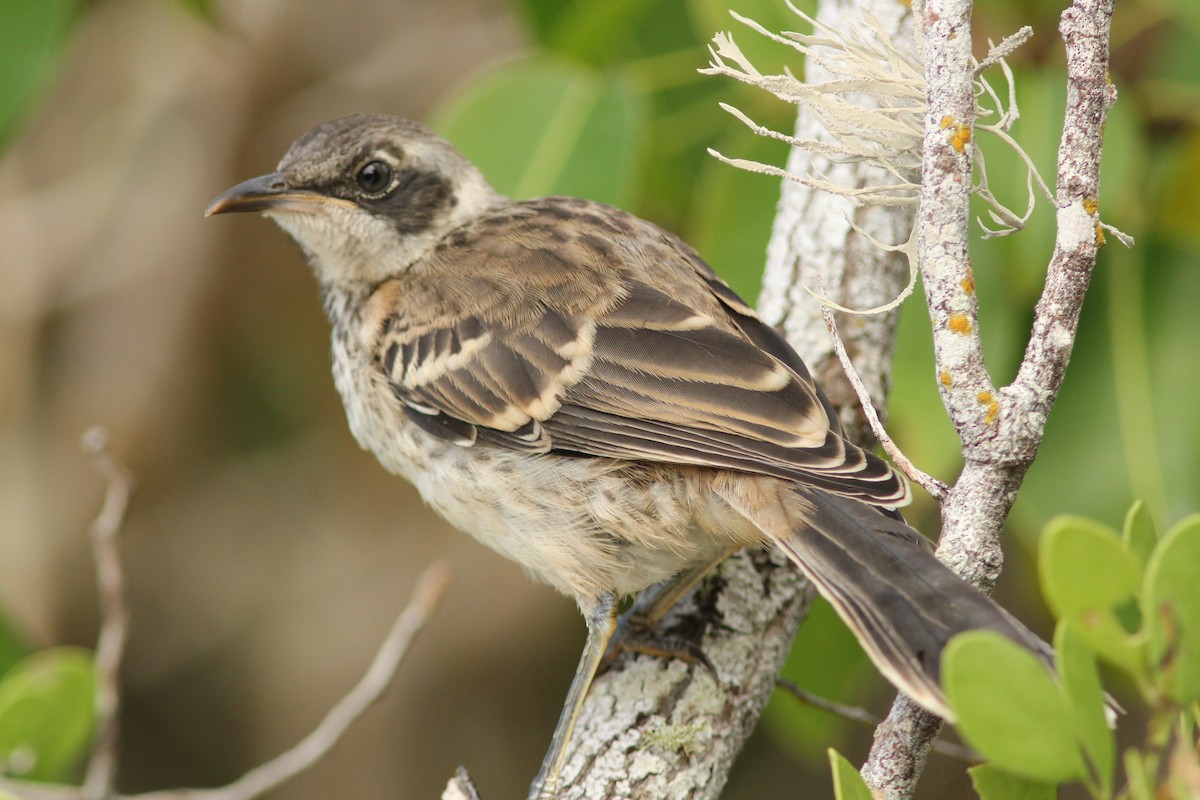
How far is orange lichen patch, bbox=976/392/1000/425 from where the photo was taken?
6.53ft

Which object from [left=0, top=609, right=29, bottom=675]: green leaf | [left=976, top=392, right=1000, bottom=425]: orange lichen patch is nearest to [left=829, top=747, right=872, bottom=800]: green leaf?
[left=976, top=392, right=1000, bottom=425]: orange lichen patch

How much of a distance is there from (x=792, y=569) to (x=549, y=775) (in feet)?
2.48

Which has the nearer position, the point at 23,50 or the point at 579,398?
the point at 579,398

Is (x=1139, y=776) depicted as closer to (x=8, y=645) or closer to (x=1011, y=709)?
(x=1011, y=709)

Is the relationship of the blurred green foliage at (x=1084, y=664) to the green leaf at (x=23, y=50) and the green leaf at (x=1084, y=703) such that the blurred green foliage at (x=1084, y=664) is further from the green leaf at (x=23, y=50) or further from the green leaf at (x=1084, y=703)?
the green leaf at (x=23, y=50)

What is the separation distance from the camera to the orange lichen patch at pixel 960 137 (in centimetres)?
199

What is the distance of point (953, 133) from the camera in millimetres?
1994

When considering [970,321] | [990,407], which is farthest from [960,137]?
[990,407]

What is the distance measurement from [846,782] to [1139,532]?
543mm

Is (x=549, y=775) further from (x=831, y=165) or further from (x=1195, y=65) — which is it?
(x=1195, y=65)

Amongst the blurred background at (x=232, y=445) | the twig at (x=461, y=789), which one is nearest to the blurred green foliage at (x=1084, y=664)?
the twig at (x=461, y=789)

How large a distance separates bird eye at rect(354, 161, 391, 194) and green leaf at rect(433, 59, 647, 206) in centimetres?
26

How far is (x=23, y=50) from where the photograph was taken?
334cm

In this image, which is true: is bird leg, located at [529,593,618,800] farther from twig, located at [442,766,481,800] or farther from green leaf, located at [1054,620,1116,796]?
green leaf, located at [1054,620,1116,796]
